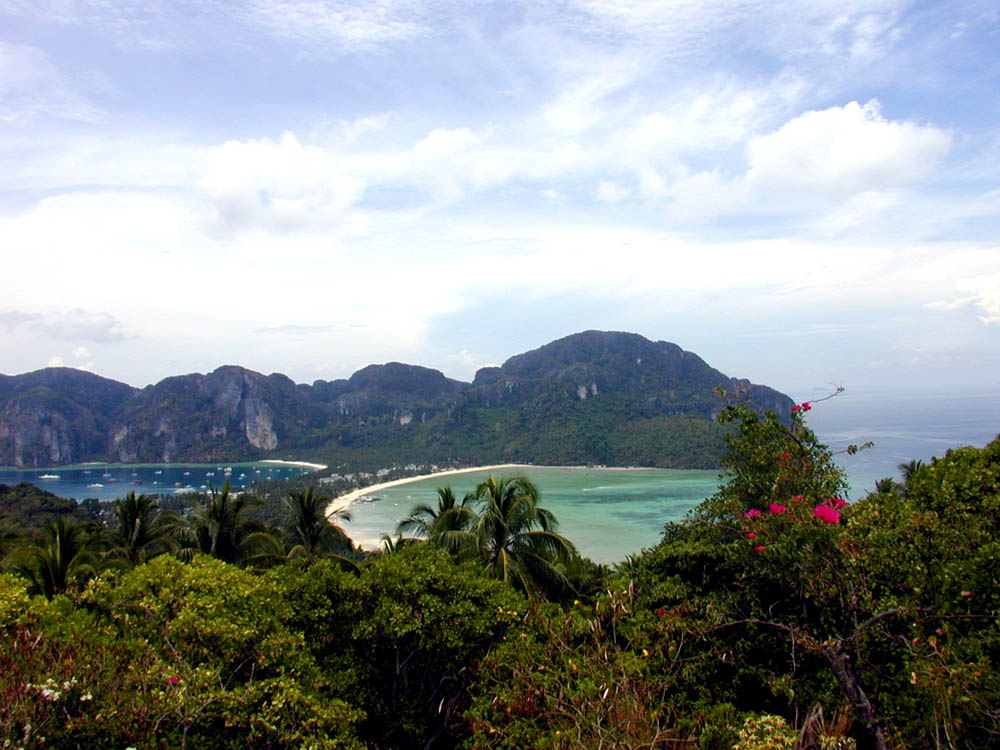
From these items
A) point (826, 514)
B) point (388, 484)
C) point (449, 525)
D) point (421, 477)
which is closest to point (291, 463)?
point (421, 477)

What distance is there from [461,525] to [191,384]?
151817 mm

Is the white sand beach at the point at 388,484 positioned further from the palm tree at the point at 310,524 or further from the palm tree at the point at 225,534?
the palm tree at the point at 225,534

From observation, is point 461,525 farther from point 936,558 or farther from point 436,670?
point 936,558

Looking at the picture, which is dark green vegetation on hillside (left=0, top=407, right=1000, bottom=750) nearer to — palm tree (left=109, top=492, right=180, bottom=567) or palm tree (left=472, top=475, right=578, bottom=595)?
palm tree (left=472, top=475, right=578, bottom=595)

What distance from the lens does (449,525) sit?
11.5m

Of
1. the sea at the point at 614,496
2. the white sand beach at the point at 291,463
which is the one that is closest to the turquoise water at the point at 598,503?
the sea at the point at 614,496

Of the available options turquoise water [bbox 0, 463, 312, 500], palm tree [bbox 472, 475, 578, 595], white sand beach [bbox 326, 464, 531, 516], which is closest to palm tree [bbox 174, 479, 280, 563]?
palm tree [bbox 472, 475, 578, 595]

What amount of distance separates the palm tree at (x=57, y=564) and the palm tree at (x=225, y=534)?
2833 mm

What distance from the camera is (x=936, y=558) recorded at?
5.23 m

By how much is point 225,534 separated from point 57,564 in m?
4.37

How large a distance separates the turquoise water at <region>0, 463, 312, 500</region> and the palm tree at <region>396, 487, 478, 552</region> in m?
78.6

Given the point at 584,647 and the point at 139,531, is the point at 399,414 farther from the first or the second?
the point at 584,647

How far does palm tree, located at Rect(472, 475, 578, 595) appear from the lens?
1038 cm

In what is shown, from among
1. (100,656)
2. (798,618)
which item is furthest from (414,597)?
(798,618)
